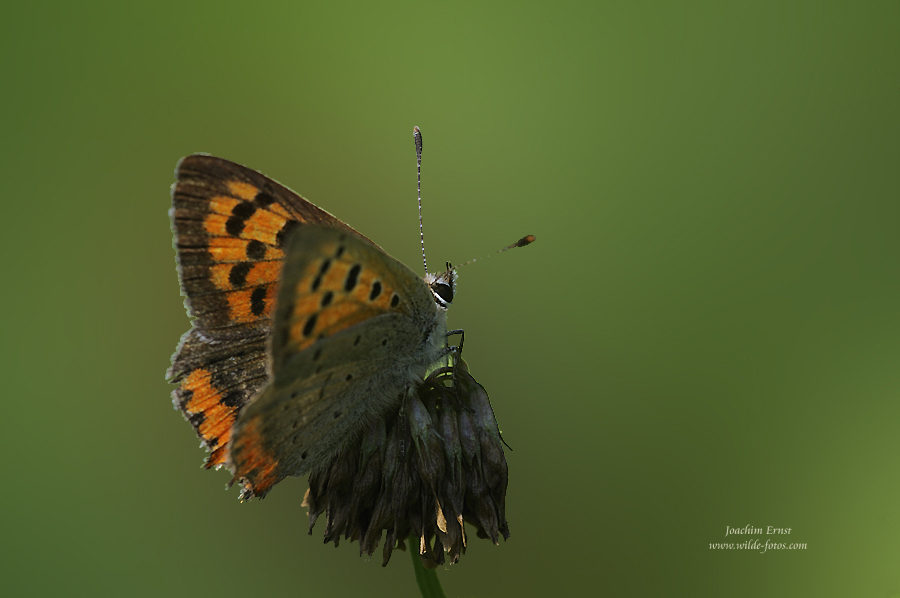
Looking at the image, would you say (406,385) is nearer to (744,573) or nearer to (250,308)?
(250,308)

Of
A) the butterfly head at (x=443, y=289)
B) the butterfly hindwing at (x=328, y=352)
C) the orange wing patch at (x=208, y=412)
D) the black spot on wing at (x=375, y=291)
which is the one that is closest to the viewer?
the butterfly hindwing at (x=328, y=352)

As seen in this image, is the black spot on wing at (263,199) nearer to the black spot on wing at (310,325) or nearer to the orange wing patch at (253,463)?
the black spot on wing at (310,325)

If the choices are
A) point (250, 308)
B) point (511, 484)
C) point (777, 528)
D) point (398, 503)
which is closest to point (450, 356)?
point (398, 503)

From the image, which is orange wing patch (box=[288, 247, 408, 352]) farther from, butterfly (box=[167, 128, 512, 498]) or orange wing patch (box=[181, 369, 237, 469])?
orange wing patch (box=[181, 369, 237, 469])

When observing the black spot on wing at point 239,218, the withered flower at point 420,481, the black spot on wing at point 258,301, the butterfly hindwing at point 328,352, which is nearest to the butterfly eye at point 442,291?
the butterfly hindwing at point 328,352

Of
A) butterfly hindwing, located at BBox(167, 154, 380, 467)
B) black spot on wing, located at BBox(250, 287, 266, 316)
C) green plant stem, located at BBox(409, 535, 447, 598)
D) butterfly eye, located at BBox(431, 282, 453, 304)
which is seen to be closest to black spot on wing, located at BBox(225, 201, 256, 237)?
butterfly hindwing, located at BBox(167, 154, 380, 467)

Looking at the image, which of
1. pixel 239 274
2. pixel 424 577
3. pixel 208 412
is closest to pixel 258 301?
pixel 239 274
